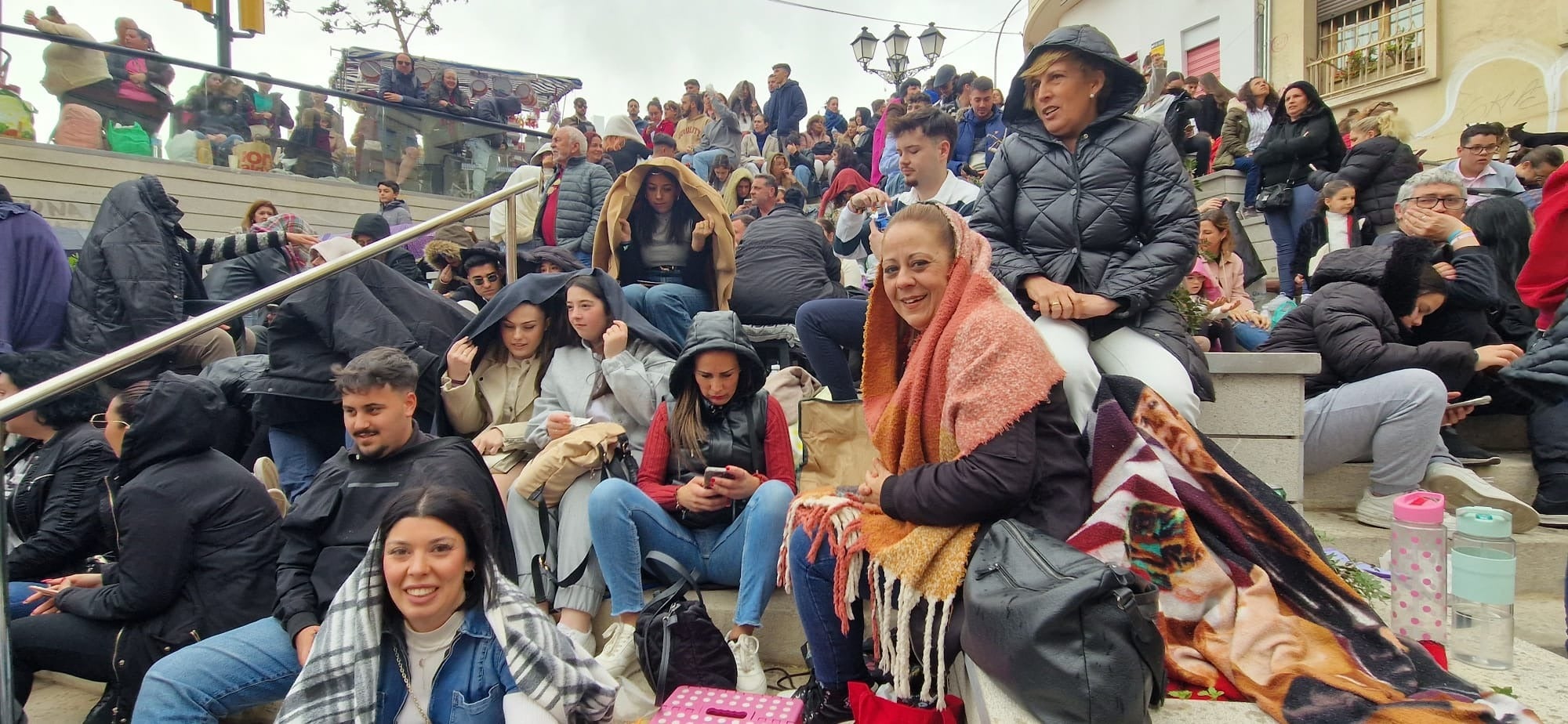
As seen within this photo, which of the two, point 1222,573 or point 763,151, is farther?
point 763,151

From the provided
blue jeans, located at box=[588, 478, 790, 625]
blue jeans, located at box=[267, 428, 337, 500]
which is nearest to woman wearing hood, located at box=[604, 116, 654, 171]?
blue jeans, located at box=[267, 428, 337, 500]

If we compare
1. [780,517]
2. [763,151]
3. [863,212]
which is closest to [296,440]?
[780,517]

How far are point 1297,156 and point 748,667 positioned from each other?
7445mm

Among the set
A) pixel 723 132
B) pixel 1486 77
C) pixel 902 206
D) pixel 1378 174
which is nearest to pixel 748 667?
pixel 902 206

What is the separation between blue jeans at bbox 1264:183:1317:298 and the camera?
7371 mm

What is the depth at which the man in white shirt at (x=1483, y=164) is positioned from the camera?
645cm

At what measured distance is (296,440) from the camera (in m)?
→ 4.08

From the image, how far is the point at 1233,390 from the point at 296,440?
4338 mm

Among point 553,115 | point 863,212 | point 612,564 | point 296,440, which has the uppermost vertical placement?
point 553,115

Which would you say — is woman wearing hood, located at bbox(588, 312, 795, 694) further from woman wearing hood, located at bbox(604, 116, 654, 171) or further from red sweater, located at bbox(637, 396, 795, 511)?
woman wearing hood, located at bbox(604, 116, 654, 171)

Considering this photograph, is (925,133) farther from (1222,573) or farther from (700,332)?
(1222,573)

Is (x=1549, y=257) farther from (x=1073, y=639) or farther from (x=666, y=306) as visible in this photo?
(x=666, y=306)

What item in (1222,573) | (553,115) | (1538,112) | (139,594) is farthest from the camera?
(553,115)

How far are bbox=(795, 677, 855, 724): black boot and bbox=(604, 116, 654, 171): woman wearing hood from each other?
730cm
